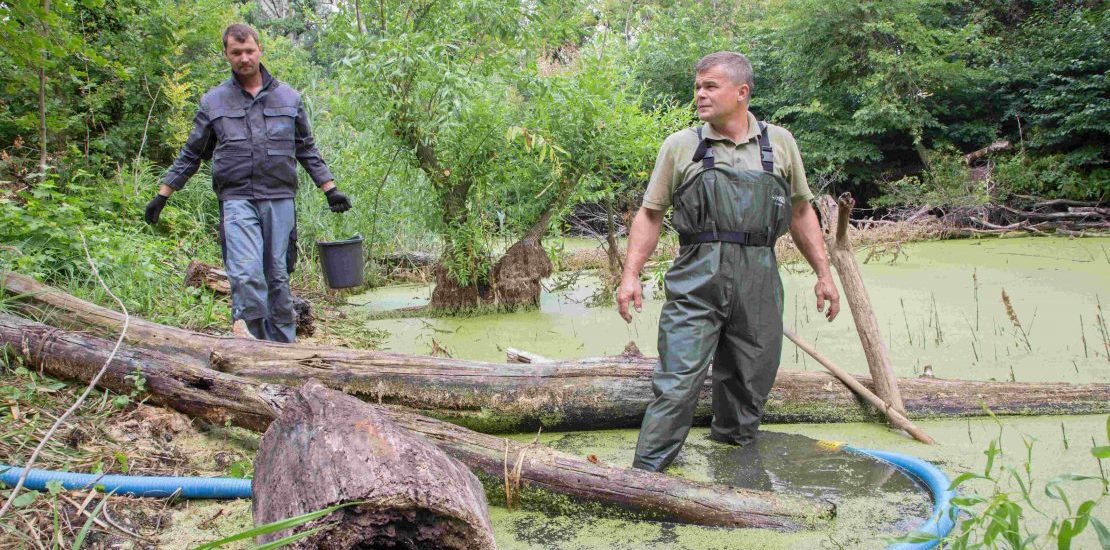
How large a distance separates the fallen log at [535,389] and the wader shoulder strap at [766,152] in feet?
3.38

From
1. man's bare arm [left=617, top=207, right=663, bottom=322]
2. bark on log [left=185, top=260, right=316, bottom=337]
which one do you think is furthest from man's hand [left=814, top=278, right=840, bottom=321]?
bark on log [left=185, top=260, right=316, bottom=337]

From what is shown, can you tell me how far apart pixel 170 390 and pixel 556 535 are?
1775mm

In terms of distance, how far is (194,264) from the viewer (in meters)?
5.47

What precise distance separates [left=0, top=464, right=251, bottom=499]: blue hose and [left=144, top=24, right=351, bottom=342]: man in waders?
163cm

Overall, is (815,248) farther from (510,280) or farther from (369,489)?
(510,280)

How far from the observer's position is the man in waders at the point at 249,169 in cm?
417

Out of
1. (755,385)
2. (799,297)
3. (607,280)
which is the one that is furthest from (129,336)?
(799,297)

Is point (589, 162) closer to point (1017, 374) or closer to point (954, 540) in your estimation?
point (1017, 374)

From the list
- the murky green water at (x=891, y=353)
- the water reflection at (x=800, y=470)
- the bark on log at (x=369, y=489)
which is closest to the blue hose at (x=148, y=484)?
the bark on log at (x=369, y=489)

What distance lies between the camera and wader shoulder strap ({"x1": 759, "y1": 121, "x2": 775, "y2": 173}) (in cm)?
303

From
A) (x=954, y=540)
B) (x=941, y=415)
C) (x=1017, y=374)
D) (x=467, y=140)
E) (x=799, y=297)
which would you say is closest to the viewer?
(x=954, y=540)

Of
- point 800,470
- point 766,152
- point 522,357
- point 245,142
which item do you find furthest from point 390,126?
point 800,470

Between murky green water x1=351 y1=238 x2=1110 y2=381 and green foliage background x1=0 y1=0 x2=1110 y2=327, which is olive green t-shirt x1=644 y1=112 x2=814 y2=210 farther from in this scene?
green foliage background x1=0 y1=0 x2=1110 y2=327

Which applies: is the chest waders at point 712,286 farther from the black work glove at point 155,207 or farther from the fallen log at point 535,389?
the black work glove at point 155,207
